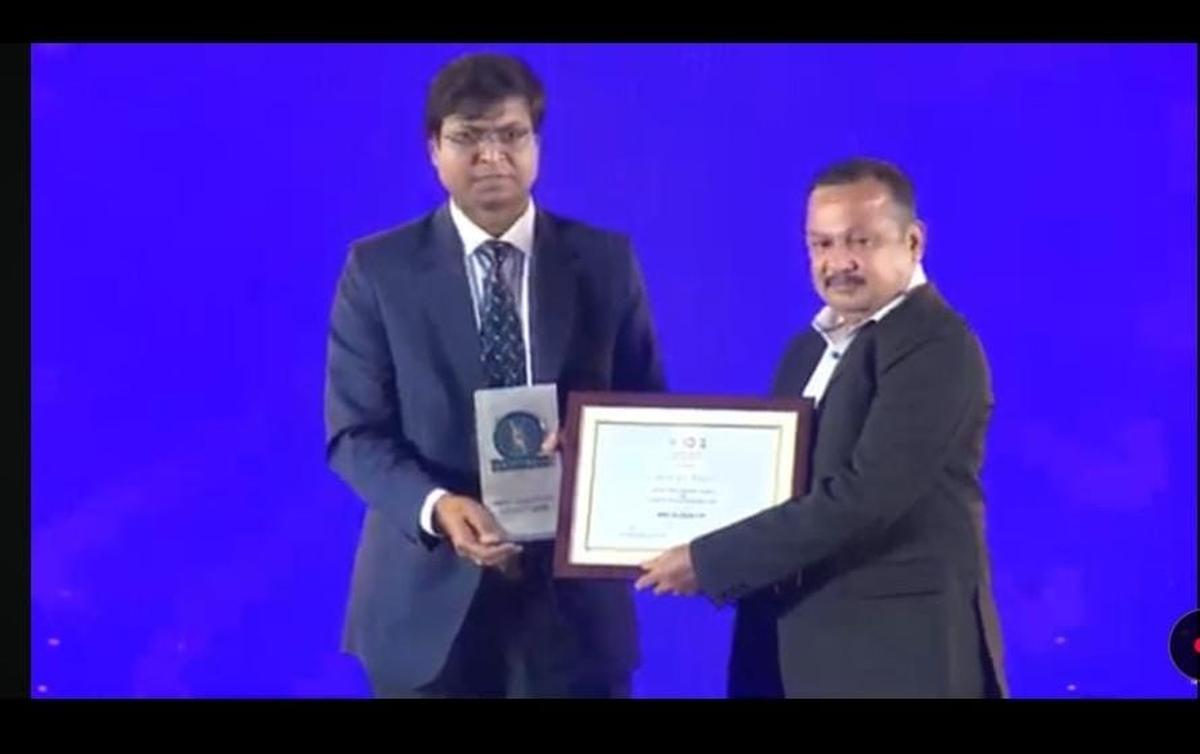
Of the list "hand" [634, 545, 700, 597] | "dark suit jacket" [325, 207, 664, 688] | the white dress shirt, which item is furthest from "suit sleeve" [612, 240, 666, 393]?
"hand" [634, 545, 700, 597]

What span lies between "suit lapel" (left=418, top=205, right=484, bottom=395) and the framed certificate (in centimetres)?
17

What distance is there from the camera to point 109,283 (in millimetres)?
3055

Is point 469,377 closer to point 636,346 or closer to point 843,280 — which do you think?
point 636,346

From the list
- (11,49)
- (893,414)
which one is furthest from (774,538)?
(11,49)

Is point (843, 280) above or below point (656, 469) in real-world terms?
above

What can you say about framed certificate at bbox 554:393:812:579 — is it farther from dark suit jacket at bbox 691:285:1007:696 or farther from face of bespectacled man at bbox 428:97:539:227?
face of bespectacled man at bbox 428:97:539:227

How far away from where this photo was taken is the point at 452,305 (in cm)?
298

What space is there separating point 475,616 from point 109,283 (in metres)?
0.78

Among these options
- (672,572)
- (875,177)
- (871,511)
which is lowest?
(672,572)

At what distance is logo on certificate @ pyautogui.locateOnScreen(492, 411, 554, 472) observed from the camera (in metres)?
Answer: 2.97

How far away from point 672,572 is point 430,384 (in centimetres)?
47

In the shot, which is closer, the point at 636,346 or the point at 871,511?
the point at 871,511

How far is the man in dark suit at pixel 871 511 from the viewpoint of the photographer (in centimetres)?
291

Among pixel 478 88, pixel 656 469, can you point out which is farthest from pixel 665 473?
pixel 478 88
